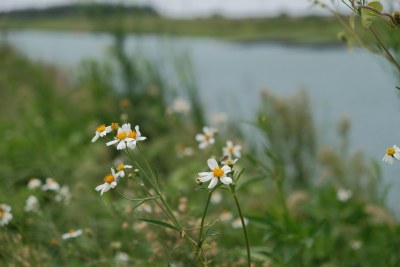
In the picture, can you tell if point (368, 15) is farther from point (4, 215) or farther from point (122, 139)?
point (4, 215)

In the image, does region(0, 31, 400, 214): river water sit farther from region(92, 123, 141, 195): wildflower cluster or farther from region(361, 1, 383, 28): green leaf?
region(92, 123, 141, 195): wildflower cluster

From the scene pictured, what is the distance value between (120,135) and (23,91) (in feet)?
15.0

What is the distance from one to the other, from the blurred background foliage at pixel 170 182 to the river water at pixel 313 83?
223 millimetres

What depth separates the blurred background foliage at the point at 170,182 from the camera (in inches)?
62.2

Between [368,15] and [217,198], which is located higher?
[217,198]

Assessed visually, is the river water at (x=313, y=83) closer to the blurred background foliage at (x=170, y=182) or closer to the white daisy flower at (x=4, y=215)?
the blurred background foliage at (x=170, y=182)

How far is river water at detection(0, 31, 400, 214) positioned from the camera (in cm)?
364

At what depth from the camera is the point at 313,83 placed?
5324mm

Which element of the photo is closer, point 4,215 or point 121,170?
point 121,170

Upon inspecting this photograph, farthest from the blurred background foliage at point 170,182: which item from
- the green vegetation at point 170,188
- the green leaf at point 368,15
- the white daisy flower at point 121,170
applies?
the green leaf at point 368,15

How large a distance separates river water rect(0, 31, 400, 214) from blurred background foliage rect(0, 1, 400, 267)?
0.22 m

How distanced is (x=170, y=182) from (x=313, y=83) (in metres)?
2.87

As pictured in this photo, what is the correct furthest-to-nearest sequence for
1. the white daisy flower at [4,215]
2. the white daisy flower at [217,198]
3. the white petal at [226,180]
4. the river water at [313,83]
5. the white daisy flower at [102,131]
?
the river water at [313,83] → the white daisy flower at [217,198] → the white daisy flower at [4,215] → the white daisy flower at [102,131] → the white petal at [226,180]

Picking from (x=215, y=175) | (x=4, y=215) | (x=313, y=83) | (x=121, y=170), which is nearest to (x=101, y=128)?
(x=121, y=170)
